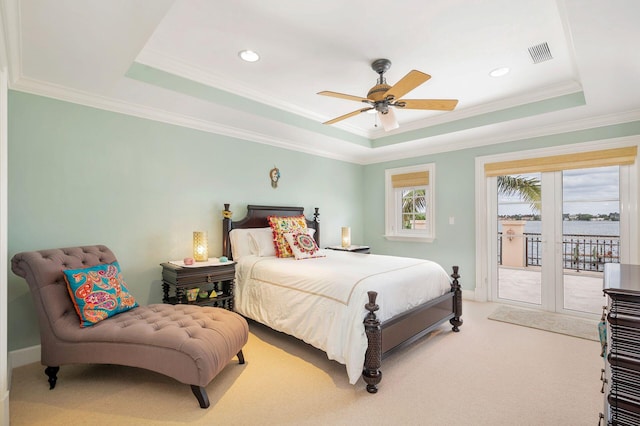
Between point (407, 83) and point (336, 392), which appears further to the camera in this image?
point (407, 83)

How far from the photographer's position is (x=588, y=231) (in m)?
3.86

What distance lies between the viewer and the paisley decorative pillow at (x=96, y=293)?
2330 millimetres

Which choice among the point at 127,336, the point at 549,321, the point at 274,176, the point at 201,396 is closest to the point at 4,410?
the point at 127,336

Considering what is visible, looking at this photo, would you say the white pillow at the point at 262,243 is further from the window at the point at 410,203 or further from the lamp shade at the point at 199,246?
the window at the point at 410,203

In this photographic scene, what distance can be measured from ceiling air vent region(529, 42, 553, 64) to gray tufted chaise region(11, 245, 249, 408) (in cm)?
341

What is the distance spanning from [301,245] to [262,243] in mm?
503

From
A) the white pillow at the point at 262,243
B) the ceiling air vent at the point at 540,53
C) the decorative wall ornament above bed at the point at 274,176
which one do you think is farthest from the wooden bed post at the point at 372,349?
the decorative wall ornament above bed at the point at 274,176

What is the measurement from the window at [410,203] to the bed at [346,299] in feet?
6.36

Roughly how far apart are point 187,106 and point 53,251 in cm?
180

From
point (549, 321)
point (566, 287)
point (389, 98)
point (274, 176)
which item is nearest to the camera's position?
point (389, 98)

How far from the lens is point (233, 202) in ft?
13.5

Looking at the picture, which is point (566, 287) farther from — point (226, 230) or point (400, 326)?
point (226, 230)

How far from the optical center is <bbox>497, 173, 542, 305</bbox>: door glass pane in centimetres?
423

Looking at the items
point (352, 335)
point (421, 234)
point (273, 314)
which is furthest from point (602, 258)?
point (273, 314)
